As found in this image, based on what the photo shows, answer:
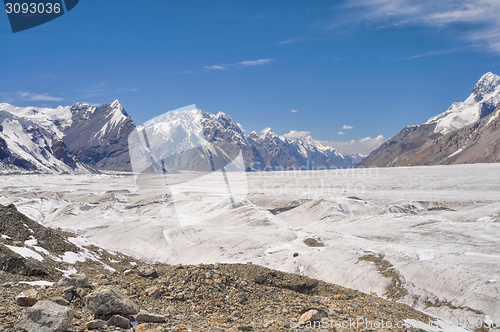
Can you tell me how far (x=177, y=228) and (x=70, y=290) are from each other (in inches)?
1077

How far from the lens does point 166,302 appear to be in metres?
8.88

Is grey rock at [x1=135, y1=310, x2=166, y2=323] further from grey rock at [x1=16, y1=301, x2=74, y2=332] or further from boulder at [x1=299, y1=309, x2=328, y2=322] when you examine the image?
boulder at [x1=299, y1=309, x2=328, y2=322]

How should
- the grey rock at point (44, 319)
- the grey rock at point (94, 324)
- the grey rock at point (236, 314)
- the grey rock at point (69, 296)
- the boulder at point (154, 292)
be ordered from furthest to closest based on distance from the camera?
1. the boulder at point (154, 292)
2. the grey rock at point (236, 314)
3. the grey rock at point (69, 296)
4. the grey rock at point (94, 324)
5. the grey rock at point (44, 319)

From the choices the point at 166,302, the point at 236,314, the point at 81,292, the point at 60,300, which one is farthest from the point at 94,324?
the point at 236,314

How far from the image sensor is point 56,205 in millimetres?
49125

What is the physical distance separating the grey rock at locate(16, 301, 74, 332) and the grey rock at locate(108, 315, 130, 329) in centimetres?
93

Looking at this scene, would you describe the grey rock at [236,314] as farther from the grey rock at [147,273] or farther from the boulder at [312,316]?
the grey rock at [147,273]

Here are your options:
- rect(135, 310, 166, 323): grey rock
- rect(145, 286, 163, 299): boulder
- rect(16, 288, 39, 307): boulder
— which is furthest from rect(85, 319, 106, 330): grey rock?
Result: rect(145, 286, 163, 299): boulder

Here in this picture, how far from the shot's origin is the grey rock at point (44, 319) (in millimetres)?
5582

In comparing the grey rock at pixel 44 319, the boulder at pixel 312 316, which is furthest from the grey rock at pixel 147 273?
the boulder at pixel 312 316

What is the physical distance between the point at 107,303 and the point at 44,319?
4.80 ft

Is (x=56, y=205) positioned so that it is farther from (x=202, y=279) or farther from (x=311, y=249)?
(x=202, y=279)

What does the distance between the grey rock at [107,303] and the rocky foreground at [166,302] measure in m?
0.02

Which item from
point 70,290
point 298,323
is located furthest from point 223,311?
point 70,290
